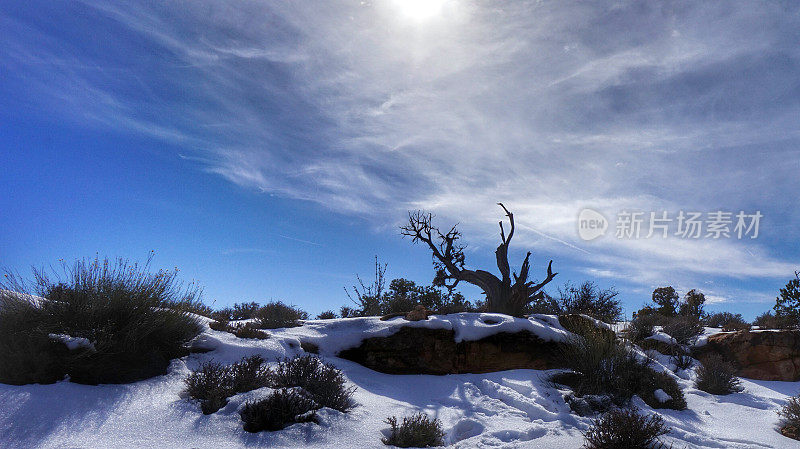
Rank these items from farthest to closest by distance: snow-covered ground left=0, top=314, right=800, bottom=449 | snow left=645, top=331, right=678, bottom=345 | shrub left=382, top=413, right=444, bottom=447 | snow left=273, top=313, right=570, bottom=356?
snow left=645, top=331, right=678, bottom=345, snow left=273, top=313, right=570, bottom=356, shrub left=382, top=413, right=444, bottom=447, snow-covered ground left=0, top=314, right=800, bottom=449

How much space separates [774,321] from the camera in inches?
665

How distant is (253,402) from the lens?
20.0 feet

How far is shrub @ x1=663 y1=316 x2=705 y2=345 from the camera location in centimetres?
1305

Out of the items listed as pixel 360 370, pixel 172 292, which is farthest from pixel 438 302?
pixel 172 292

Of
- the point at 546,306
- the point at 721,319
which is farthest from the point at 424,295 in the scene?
the point at 721,319

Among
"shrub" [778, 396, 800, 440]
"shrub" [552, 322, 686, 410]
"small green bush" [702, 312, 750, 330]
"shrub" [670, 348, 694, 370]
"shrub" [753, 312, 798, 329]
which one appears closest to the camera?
"shrub" [778, 396, 800, 440]

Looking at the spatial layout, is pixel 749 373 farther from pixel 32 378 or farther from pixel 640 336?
pixel 32 378

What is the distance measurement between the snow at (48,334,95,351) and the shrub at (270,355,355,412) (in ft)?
9.09

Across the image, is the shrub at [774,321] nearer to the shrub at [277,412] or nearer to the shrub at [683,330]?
the shrub at [683,330]

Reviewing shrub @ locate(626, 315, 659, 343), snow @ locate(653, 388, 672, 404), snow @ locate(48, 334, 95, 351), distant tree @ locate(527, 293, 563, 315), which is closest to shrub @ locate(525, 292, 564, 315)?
distant tree @ locate(527, 293, 563, 315)

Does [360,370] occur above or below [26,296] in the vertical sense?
below

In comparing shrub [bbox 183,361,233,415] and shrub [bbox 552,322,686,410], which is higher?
shrub [bbox 552,322,686,410]

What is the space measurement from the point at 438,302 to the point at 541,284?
4.74m

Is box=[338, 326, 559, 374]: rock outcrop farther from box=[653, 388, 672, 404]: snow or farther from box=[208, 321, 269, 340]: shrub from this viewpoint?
box=[653, 388, 672, 404]: snow
